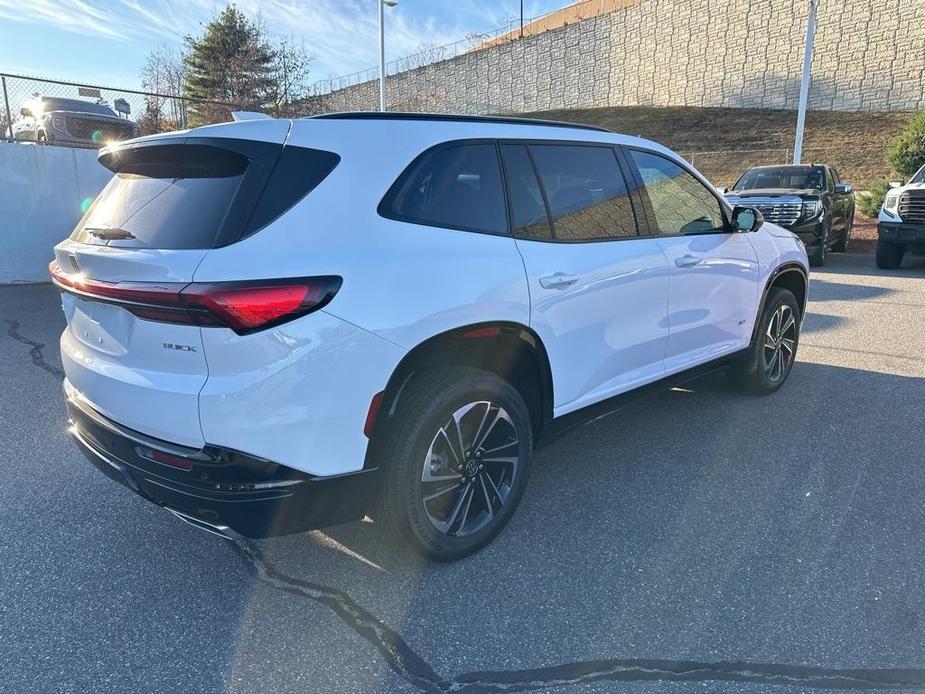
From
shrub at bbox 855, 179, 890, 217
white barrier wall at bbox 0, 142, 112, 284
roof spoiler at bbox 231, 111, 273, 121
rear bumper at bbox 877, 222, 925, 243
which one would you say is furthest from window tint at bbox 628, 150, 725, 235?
shrub at bbox 855, 179, 890, 217

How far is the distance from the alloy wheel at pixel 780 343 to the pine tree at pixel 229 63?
32142 millimetres

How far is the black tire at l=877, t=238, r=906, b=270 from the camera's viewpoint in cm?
1167

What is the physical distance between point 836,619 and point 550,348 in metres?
1.56

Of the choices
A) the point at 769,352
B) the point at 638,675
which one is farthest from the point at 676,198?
the point at 638,675

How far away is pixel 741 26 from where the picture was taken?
41.7 metres

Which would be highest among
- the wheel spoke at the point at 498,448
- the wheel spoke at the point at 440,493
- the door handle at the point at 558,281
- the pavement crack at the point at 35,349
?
the door handle at the point at 558,281

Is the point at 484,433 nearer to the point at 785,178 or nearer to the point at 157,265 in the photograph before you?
the point at 157,265

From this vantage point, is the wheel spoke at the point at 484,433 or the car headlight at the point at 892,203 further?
the car headlight at the point at 892,203

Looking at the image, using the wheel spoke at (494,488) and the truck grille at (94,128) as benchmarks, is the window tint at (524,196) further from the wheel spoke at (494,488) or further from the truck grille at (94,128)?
the truck grille at (94,128)

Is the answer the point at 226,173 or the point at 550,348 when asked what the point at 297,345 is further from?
the point at 550,348

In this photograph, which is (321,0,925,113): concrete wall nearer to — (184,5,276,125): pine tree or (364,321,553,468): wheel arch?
(184,5,276,125): pine tree

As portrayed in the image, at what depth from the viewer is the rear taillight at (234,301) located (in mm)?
2111

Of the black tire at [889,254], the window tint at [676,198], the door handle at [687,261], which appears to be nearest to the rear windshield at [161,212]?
the window tint at [676,198]

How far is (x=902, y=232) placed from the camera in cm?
1121
